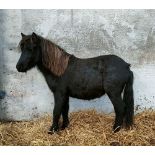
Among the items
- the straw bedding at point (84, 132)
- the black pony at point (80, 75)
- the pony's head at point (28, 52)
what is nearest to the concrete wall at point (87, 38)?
the straw bedding at point (84, 132)

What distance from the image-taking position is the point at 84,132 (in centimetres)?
529

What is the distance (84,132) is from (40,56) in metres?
1.11

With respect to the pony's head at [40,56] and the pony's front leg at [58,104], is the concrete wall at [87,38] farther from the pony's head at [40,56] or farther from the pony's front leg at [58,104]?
the pony's front leg at [58,104]

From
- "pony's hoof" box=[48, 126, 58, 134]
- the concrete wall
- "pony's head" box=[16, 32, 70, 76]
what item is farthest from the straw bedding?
"pony's head" box=[16, 32, 70, 76]

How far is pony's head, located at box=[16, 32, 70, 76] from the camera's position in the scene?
5.10m

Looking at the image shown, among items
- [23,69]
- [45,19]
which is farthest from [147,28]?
[23,69]

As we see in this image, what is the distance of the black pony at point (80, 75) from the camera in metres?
5.07

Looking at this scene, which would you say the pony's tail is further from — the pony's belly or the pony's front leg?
the pony's front leg

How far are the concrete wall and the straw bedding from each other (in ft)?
1.09

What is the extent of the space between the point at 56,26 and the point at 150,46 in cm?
134

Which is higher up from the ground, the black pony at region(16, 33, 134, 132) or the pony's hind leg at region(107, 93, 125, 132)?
the black pony at region(16, 33, 134, 132)

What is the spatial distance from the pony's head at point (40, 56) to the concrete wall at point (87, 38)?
0.66 metres

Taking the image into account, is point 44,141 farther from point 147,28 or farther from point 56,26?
point 147,28

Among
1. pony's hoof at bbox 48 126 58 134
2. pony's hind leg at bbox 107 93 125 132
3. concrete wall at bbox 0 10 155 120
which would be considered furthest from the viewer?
concrete wall at bbox 0 10 155 120
